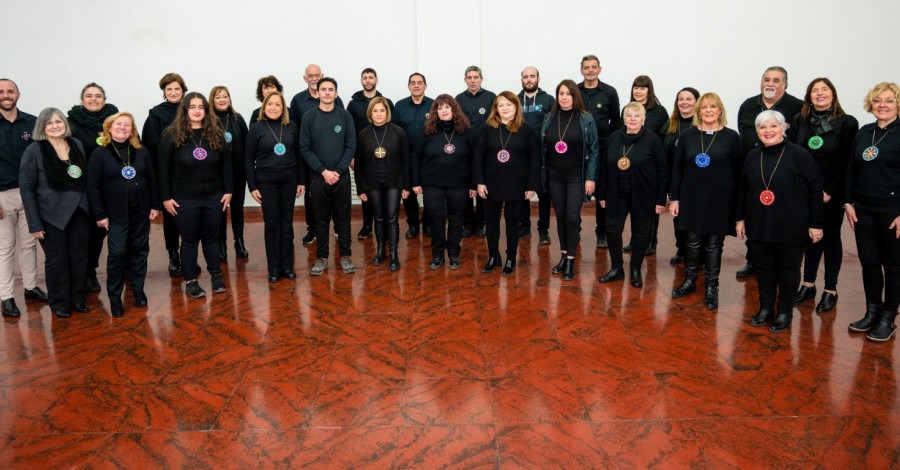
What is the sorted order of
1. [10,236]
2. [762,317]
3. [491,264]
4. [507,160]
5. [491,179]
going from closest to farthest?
1. [762,317]
2. [10,236]
3. [507,160]
4. [491,179]
5. [491,264]

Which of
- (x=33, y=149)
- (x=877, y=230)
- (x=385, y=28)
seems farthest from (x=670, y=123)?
(x=33, y=149)

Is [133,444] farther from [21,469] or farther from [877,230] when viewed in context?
[877,230]

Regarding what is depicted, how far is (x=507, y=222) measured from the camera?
223 inches

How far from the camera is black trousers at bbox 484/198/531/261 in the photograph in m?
5.61

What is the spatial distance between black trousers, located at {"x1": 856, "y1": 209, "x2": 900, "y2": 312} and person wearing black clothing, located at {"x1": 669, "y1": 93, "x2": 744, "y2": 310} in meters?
0.80

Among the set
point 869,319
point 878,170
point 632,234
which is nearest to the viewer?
point 878,170

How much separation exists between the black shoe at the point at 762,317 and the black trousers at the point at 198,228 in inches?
154

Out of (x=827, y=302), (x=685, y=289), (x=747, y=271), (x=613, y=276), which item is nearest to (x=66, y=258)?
(x=613, y=276)

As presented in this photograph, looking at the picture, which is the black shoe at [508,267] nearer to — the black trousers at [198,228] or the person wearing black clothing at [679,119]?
the person wearing black clothing at [679,119]

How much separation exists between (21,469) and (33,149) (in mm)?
2528

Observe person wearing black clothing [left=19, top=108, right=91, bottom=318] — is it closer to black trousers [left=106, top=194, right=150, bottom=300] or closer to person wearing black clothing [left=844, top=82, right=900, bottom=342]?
black trousers [left=106, top=194, right=150, bottom=300]

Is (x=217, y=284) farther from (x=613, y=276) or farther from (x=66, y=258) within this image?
(x=613, y=276)

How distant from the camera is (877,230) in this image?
421cm

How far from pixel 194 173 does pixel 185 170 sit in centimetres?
7
